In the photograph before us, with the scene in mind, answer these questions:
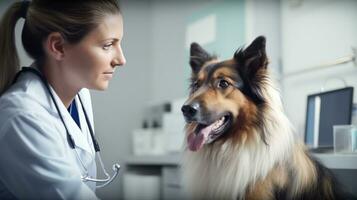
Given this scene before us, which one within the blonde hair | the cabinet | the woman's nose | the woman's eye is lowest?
the cabinet

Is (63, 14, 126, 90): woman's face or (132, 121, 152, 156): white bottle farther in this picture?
(132, 121, 152, 156): white bottle

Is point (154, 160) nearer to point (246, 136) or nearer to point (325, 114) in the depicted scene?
point (246, 136)

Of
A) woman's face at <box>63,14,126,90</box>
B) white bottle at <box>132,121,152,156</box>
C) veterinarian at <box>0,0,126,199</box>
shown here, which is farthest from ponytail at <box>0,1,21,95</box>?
white bottle at <box>132,121,152,156</box>

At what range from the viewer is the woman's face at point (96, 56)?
28.2 inches

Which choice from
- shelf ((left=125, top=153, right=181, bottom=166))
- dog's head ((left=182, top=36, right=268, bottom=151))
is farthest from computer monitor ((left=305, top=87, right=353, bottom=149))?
shelf ((left=125, top=153, right=181, bottom=166))

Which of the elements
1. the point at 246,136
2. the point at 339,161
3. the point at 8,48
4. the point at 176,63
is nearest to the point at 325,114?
the point at 339,161

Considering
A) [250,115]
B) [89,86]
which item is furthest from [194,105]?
[89,86]

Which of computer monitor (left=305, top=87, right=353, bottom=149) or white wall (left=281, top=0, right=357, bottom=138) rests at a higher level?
white wall (left=281, top=0, right=357, bottom=138)

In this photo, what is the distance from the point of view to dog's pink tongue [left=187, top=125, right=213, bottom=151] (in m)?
0.71

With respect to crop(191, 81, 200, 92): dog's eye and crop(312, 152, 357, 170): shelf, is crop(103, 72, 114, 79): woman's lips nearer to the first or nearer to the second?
crop(191, 81, 200, 92): dog's eye

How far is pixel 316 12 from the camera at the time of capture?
91 cm

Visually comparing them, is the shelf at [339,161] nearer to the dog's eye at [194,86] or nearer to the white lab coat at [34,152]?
the dog's eye at [194,86]

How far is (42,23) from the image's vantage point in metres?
0.73

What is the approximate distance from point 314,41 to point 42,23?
63 cm
